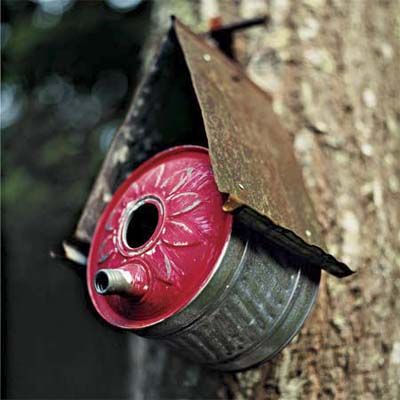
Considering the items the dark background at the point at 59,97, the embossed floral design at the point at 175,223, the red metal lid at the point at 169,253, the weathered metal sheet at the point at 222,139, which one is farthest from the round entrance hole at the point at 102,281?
the dark background at the point at 59,97

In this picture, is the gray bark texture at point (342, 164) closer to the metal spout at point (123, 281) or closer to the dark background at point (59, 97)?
the metal spout at point (123, 281)

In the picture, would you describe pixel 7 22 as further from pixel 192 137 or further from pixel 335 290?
pixel 335 290

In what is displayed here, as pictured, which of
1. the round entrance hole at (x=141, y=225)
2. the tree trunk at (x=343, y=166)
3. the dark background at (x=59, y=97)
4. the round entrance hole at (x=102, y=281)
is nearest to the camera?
the round entrance hole at (x=102, y=281)

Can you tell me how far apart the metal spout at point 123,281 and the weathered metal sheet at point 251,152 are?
20 cm

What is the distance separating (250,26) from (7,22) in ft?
7.39

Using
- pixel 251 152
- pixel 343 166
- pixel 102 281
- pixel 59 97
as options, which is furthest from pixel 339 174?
pixel 59 97

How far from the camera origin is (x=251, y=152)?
4.02 feet

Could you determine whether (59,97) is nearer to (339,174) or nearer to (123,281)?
(339,174)

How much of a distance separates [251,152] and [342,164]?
0.47m

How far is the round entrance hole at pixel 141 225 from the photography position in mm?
1271

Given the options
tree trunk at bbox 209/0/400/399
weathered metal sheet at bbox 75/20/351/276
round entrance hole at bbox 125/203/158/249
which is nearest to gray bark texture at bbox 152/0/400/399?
tree trunk at bbox 209/0/400/399

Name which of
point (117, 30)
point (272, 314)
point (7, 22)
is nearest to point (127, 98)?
point (117, 30)

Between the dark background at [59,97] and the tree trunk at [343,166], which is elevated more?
the tree trunk at [343,166]

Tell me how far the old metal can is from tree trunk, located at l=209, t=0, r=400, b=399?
0.70ft
